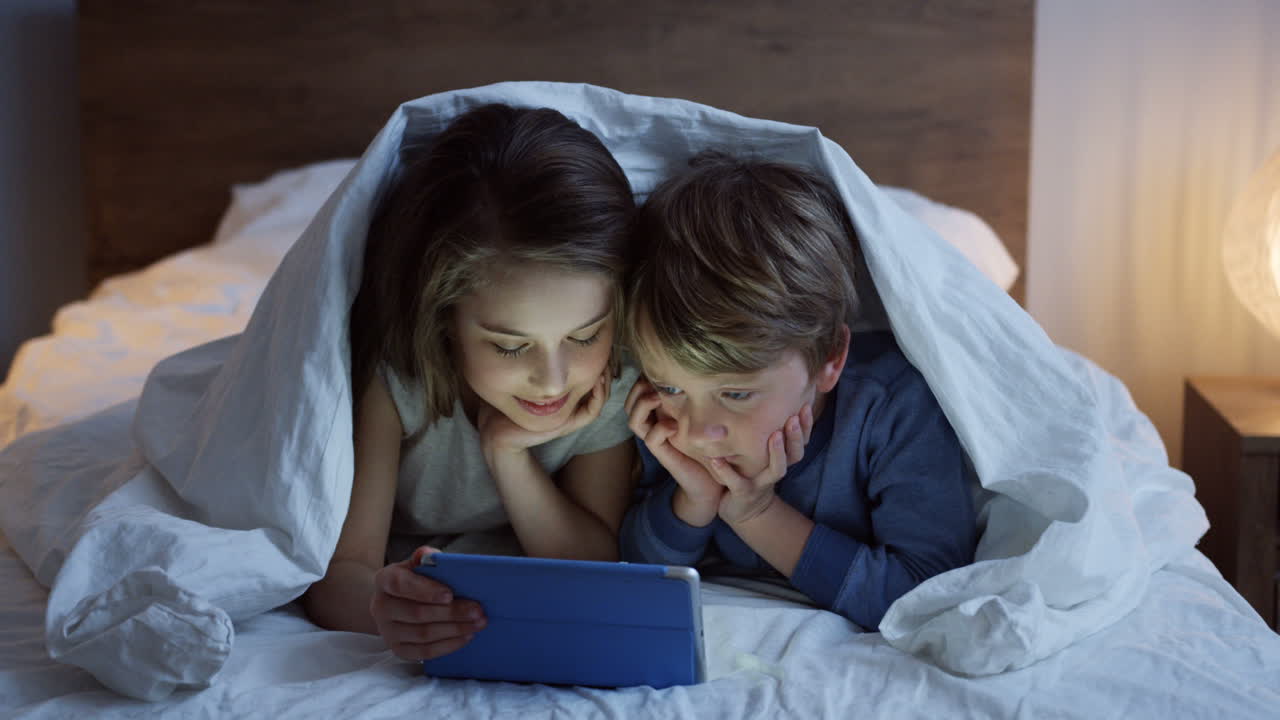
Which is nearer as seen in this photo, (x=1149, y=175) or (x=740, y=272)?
(x=740, y=272)

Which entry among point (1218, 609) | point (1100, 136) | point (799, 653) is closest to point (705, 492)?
point (799, 653)

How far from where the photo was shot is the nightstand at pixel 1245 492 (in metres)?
1.43

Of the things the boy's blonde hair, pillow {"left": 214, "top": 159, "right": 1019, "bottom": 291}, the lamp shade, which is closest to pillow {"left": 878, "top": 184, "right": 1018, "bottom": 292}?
pillow {"left": 214, "top": 159, "right": 1019, "bottom": 291}

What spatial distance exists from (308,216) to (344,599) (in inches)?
43.7

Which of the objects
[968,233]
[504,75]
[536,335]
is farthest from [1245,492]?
[504,75]

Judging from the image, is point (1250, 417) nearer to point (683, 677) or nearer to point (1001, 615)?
point (1001, 615)

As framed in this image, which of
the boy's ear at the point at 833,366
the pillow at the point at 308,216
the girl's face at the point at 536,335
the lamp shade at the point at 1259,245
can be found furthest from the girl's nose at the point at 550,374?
the lamp shade at the point at 1259,245

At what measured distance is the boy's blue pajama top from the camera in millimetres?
854

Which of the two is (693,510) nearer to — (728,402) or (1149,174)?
(728,402)

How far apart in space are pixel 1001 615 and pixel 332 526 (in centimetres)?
49

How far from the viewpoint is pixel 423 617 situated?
0.75m

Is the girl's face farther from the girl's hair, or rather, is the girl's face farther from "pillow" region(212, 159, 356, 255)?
"pillow" region(212, 159, 356, 255)

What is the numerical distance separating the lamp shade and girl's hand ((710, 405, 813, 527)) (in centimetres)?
98

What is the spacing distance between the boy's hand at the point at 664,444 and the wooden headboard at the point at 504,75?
118 centimetres
